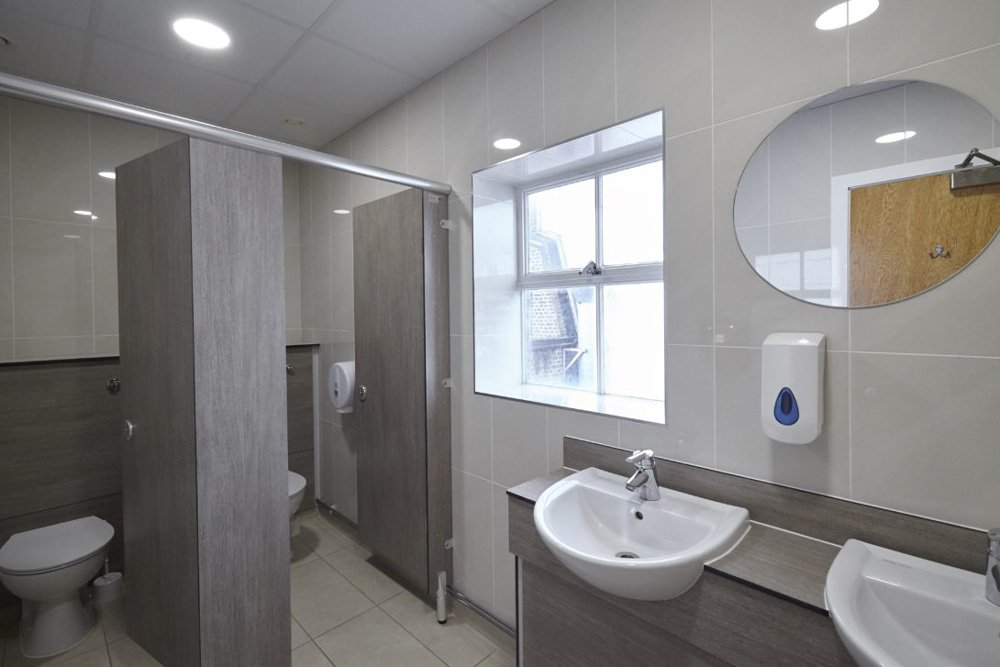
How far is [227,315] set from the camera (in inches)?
56.8

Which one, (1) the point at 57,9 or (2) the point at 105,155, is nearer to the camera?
(1) the point at 57,9

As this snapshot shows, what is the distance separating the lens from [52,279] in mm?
2301

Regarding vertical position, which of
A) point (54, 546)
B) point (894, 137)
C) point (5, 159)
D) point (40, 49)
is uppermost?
point (40, 49)

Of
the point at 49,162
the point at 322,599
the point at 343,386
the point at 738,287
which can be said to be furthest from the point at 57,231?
the point at 738,287

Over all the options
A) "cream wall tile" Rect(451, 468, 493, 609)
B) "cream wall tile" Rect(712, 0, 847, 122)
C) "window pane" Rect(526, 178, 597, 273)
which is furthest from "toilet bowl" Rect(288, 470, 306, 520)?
"cream wall tile" Rect(712, 0, 847, 122)

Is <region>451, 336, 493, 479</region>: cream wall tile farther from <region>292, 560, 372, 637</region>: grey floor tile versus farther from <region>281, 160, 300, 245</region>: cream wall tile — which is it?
<region>281, 160, 300, 245</region>: cream wall tile

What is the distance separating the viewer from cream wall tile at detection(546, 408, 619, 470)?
1547 millimetres

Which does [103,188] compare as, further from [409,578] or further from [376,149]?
[409,578]

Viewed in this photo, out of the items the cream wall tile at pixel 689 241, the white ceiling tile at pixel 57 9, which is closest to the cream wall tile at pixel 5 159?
the white ceiling tile at pixel 57 9

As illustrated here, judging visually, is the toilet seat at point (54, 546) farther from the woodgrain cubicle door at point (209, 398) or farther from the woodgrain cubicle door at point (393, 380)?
the woodgrain cubicle door at point (393, 380)

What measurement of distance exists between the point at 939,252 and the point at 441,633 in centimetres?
209

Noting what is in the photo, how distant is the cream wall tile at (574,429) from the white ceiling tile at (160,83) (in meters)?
2.16

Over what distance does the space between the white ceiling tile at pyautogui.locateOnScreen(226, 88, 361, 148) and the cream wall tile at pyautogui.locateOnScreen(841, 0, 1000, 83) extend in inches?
92.4

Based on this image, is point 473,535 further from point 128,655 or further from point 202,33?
point 202,33
